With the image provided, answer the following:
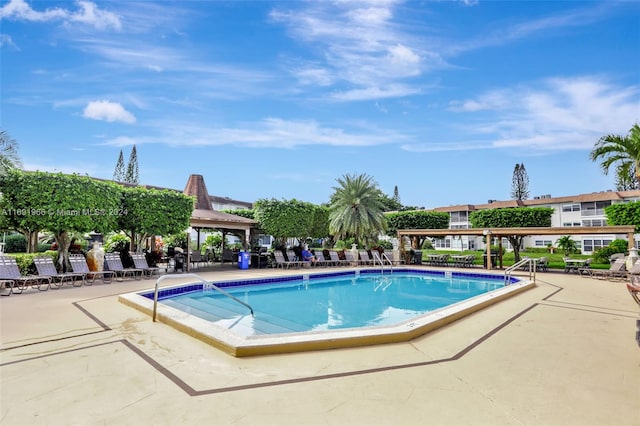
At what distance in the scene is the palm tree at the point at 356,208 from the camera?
72.1 feet

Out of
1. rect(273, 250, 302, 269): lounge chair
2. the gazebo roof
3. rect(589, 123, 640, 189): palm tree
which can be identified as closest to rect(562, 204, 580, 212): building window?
rect(589, 123, 640, 189): palm tree

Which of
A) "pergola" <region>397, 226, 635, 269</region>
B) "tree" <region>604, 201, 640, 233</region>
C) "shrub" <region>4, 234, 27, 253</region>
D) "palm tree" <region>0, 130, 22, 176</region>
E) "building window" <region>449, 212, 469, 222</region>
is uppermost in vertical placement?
"palm tree" <region>0, 130, 22, 176</region>

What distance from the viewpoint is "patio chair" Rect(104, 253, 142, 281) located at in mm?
12438

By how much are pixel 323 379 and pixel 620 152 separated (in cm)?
1650

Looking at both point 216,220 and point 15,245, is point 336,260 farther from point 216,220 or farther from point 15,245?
point 15,245

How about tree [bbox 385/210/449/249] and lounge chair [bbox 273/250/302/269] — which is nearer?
lounge chair [bbox 273/250/302/269]

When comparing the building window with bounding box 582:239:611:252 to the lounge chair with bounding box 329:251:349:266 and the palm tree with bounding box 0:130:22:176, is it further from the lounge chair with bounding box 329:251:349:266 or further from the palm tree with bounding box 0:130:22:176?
the palm tree with bounding box 0:130:22:176

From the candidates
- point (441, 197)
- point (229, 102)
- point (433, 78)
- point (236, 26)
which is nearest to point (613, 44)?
point (433, 78)

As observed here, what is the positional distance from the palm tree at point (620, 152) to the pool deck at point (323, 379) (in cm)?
1149

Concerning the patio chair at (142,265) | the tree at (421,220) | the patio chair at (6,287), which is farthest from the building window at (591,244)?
the patio chair at (6,287)

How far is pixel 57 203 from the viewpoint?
432 inches

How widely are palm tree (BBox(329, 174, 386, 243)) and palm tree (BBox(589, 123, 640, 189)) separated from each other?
1112 cm

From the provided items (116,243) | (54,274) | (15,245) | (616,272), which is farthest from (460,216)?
(54,274)

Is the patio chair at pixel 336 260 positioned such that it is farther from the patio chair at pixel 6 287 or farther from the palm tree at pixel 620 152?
the patio chair at pixel 6 287
